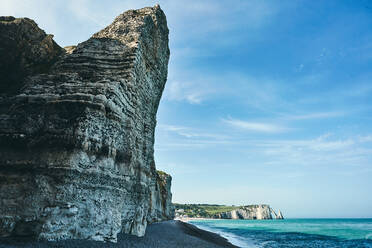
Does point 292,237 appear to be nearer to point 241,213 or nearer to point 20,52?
point 20,52

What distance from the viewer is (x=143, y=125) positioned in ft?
49.4

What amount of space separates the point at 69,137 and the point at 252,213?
150m

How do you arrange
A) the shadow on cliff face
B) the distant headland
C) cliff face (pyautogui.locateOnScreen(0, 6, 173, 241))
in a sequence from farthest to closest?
the distant headland → the shadow on cliff face → cliff face (pyautogui.locateOnScreen(0, 6, 173, 241))

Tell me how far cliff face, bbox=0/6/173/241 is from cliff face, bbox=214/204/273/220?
428 feet

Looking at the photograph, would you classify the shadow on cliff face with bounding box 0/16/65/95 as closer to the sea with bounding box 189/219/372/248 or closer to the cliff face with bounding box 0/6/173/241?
the cliff face with bounding box 0/6/173/241

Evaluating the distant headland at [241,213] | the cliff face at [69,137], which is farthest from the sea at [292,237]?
the distant headland at [241,213]

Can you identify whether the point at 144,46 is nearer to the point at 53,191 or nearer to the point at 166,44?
the point at 166,44

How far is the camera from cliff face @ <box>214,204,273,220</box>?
428 feet

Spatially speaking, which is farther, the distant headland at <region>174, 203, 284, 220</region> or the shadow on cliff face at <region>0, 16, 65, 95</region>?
the distant headland at <region>174, 203, 284, 220</region>

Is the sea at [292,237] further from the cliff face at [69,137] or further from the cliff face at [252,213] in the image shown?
the cliff face at [252,213]

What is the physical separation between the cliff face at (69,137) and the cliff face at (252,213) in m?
130

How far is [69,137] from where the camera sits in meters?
8.66

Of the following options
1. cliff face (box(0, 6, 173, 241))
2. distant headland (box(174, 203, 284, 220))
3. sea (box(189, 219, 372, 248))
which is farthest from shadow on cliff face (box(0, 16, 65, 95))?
distant headland (box(174, 203, 284, 220))

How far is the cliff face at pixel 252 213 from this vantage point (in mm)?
130375
